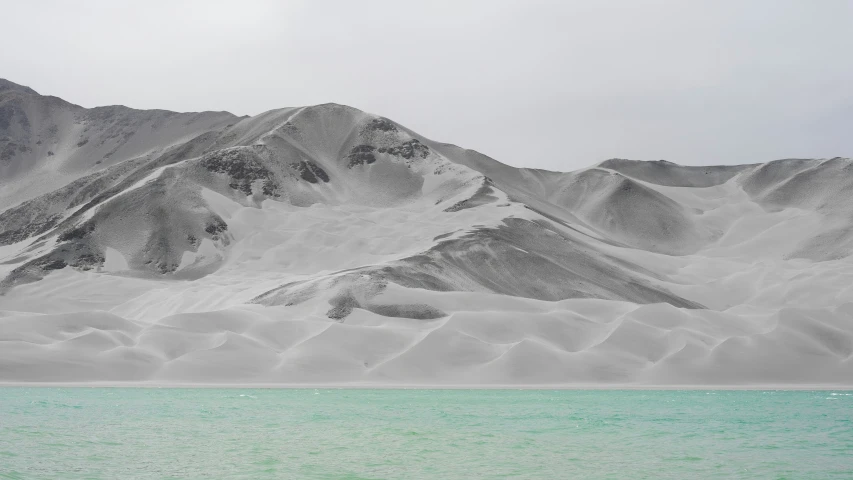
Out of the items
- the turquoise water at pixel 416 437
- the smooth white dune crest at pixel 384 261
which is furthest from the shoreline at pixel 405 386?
the turquoise water at pixel 416 437

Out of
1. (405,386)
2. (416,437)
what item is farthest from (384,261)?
(416,437)

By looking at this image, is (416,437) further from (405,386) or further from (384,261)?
(384,261)

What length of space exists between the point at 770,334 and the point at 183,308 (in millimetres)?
50124

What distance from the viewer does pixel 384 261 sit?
289 feet

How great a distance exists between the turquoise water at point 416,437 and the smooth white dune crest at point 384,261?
49.2ft

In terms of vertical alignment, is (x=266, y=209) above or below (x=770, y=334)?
above

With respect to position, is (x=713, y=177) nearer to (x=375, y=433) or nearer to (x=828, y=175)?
(x=828, y=175)

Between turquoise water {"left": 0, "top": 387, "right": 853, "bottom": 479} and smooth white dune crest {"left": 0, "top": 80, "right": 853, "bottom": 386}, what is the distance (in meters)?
15.0

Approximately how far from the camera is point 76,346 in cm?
5722

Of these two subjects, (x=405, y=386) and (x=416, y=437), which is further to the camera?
(x=405, y=386)

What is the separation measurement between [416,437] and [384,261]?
208 ft

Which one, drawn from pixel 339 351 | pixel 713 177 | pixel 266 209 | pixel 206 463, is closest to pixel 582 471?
pixel 206 463

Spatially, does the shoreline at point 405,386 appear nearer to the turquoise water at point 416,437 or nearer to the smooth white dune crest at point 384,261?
the smooth white dune crest at point 384,261

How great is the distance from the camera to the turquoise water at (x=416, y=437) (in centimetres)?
1880
